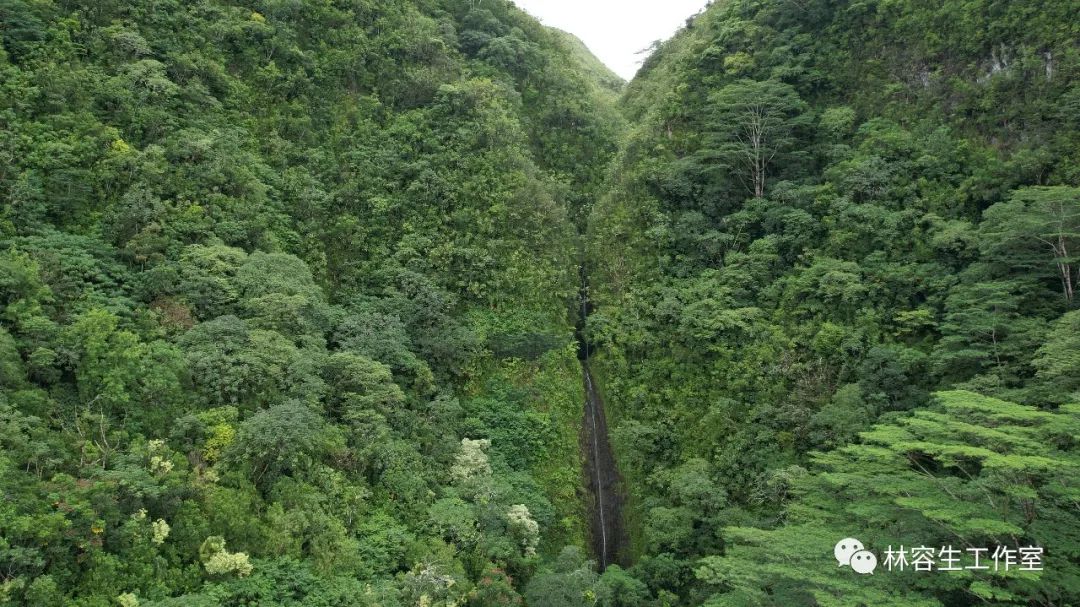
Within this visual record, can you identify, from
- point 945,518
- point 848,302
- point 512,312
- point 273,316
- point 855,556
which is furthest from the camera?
point 512,312

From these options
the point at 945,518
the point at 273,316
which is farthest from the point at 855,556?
the point at 273,316

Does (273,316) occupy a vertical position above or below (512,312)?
below

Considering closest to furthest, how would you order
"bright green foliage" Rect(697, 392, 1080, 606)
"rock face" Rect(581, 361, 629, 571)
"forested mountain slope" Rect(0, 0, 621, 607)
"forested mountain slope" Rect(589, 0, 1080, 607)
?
"bright green foliage" Rect(697, 392, 1080, 606) < "forested mountain slope" Rect(589, 0, 1080, 607) < "forested mountain slope" Rect(0, 0, 621, 607) < "rock face" Rect(581, 361, 629, 571)

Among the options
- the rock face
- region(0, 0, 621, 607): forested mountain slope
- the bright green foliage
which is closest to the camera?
the bright green foliage

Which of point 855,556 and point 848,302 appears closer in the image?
point 855,556

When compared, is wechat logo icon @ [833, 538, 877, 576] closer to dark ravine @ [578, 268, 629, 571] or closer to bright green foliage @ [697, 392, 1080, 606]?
bright green foliage @ [697, 392, 1080, 606]

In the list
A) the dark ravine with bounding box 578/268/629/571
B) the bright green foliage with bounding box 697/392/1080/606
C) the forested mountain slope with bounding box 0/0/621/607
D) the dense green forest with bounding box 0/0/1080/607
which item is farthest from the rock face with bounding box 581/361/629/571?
the bright green foliage with bounding box 697/392/1080/606

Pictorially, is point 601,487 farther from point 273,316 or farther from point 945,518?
point 945,518
